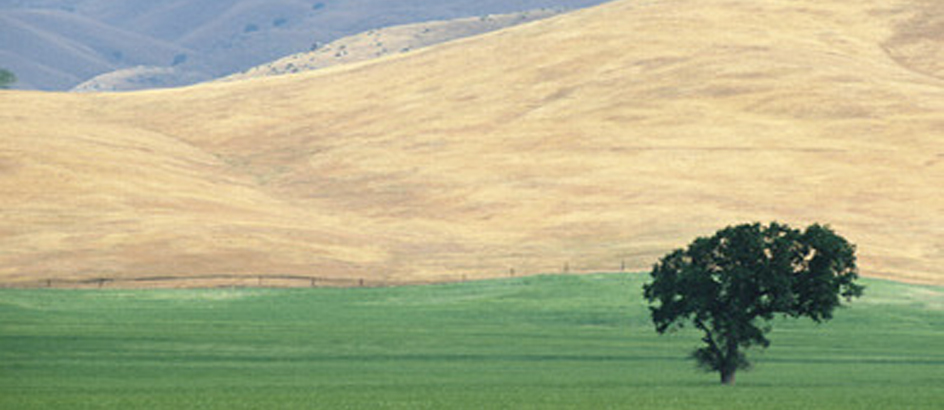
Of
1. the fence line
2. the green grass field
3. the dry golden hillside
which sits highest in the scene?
the dry golden hillside

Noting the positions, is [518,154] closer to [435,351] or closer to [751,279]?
[435,351]

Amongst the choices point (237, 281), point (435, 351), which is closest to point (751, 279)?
point (435, 351)

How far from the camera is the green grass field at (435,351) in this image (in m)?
40.1

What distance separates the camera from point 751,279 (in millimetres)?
45094

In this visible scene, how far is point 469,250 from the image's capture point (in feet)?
336

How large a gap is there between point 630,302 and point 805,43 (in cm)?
9156

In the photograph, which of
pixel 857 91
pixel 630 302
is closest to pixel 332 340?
pixel 630 302

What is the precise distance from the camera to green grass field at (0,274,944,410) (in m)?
40.1

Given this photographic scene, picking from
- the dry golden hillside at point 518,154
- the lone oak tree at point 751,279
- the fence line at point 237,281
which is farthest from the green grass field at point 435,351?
the dry golden hillside at point 518,154

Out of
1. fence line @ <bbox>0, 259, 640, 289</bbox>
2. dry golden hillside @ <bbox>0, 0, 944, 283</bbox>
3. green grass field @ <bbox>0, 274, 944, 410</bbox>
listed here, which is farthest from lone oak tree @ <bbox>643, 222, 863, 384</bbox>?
dry golden hillside @ <bbox>0, 0, 944, 283</bbox>

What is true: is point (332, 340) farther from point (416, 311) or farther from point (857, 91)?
point (857, 91)

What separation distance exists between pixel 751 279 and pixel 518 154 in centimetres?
8749

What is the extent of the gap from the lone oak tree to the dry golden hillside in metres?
43.9

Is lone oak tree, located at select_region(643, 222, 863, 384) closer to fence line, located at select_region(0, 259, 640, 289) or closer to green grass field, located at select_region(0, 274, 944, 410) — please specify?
green grass field, located at select_region(0, 274, 944, 410)
